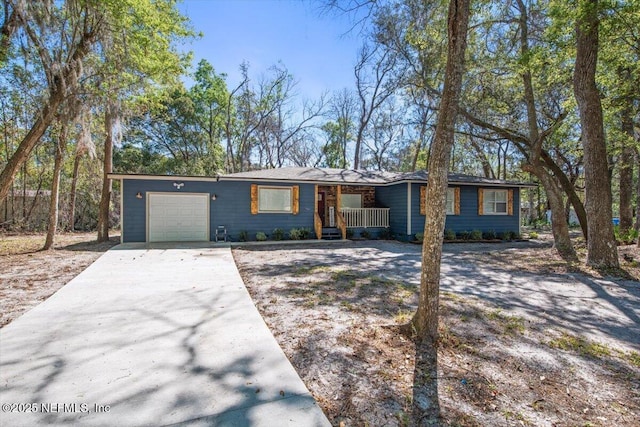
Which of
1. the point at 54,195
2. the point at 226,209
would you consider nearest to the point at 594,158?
the point at 226,209

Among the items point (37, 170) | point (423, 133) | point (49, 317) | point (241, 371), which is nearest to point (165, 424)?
point (241, 371)

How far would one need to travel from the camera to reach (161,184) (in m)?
10.5

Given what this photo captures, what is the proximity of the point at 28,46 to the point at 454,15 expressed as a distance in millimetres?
9525

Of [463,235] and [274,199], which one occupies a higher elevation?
[274,199]

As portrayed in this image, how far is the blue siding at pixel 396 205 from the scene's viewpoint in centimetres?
1208

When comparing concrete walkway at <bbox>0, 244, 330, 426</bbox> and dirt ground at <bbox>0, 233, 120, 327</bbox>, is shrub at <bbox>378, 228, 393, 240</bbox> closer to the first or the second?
concrete walkway at <bbox>0, 244, 330, 426</bbox>

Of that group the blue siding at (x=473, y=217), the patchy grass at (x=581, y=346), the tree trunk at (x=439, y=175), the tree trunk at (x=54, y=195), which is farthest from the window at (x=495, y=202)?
the tree trunk at (x=54, y=195)

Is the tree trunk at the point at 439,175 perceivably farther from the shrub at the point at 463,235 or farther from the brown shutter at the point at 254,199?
the shrub at the point at 463,235

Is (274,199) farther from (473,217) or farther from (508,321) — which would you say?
(508,321)

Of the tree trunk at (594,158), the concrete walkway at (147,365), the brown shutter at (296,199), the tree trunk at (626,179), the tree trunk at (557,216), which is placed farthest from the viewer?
the brown shutter at (296,199)

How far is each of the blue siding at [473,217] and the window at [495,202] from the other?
0.22m

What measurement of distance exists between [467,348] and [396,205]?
1004cm

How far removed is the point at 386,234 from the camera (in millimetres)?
12836

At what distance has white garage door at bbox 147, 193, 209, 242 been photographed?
10.6 metres
